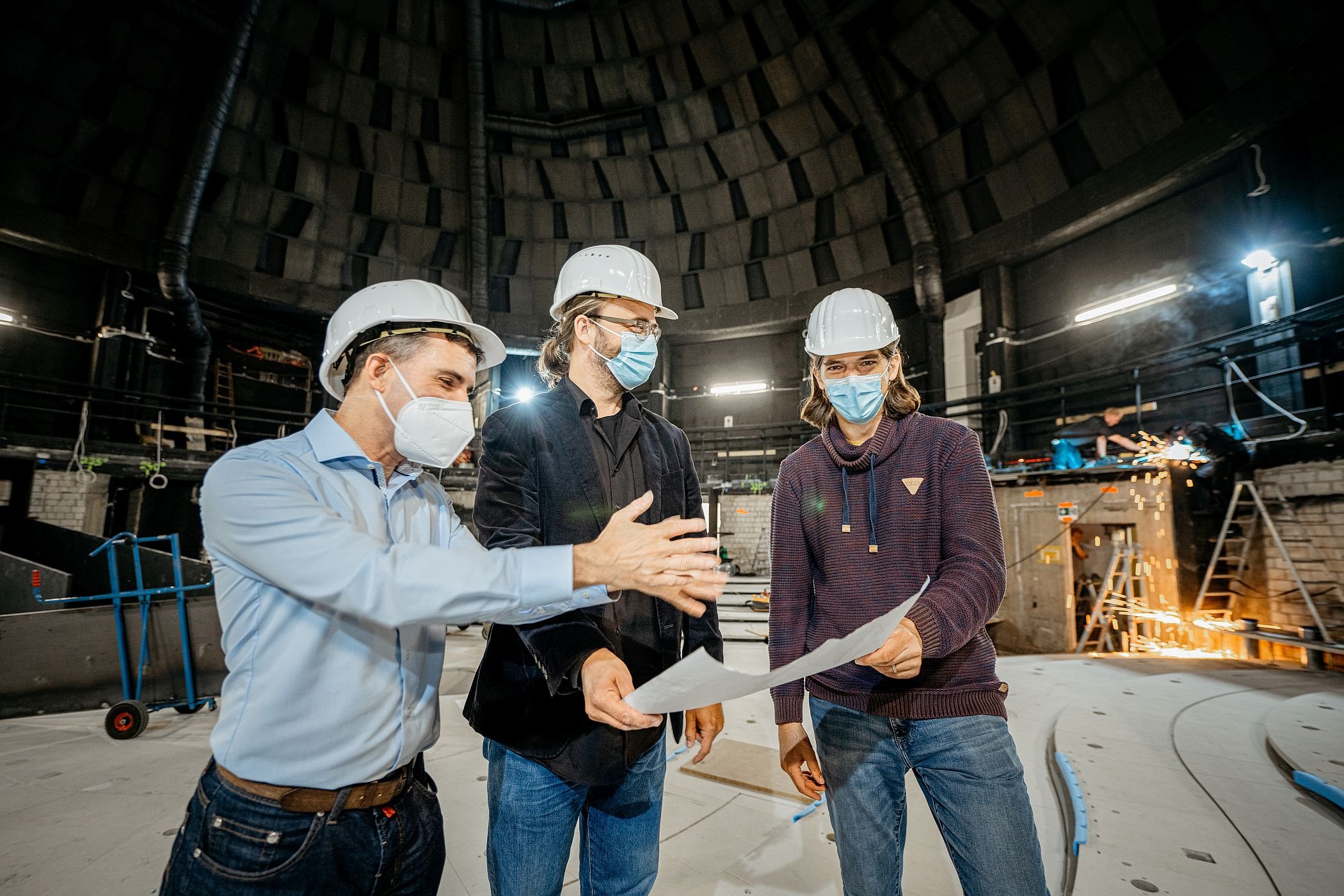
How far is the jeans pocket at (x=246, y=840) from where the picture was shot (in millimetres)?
1025

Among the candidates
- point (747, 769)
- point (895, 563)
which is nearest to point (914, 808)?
point (747, 769)

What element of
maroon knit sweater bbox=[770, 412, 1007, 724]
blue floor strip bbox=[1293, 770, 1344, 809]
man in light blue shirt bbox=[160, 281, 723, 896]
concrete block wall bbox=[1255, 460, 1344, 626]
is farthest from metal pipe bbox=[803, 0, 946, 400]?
man in light blue shirt bbox=[160, 281, 723, 896]

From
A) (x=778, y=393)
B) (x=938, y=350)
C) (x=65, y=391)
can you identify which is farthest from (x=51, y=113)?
(x=938, y=350)

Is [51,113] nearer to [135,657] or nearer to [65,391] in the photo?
[65,391]

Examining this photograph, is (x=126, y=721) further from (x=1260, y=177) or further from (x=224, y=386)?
(x=1260, y=177)

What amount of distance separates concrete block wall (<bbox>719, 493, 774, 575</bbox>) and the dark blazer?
1215 centimetres

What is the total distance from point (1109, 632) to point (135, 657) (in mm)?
10741

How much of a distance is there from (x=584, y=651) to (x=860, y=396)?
106 cm

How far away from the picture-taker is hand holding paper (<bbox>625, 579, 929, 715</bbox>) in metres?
0.83

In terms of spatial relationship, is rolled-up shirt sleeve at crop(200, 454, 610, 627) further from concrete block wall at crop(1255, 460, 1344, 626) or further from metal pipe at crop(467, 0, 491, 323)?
metal pipe at crop(467, 0, 491, 323)

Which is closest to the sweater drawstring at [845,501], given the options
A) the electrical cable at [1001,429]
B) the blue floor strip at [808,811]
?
the blue floor strip at [808,811]

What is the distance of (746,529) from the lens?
13.7 m

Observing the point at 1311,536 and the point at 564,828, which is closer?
the point at 564,828

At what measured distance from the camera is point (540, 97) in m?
14.7
